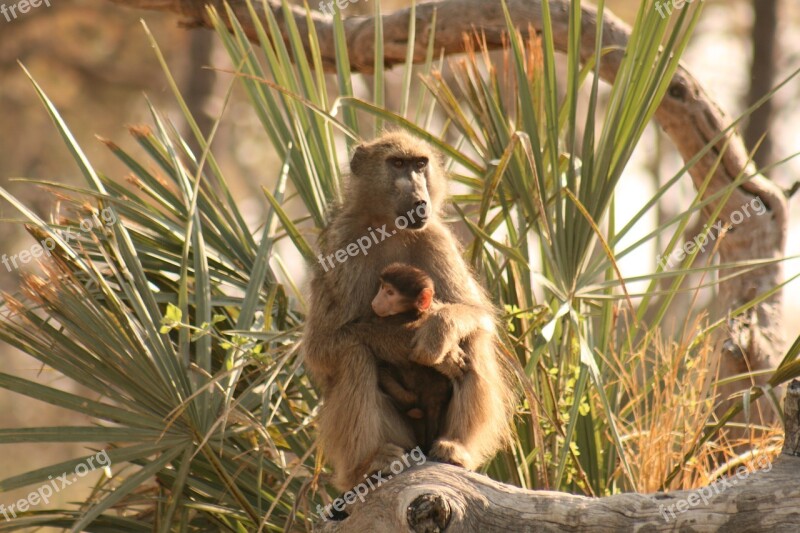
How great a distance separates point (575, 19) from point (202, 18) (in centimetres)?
354

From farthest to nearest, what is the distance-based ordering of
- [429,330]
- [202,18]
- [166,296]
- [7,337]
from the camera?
[202,18] < [166,296] < [7,337] < [429,330]

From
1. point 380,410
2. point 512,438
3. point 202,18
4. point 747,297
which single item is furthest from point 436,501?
point 202,18

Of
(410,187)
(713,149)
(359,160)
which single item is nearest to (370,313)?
(410,187)

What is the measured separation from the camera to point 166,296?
486 cm

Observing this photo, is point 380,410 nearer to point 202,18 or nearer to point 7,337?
point 7,337

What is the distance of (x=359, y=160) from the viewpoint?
463cm

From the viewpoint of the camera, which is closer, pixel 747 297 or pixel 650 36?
pixel 650 36

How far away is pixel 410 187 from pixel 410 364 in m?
0.83

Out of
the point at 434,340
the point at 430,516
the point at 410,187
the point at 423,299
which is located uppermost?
the point at 410,187

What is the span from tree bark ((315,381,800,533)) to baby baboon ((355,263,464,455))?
66 cm

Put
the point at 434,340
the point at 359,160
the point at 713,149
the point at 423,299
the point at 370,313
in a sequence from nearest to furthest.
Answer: the point at 434,340 → the point at 423,299 → the point at 370,313 → the point at 359,160 → the point at 713,149

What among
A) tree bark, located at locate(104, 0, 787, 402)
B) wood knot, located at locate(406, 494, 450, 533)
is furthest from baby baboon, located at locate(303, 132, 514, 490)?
tree bark, located at locate(104, 0, 787, 402)

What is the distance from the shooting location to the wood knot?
10.5 ft

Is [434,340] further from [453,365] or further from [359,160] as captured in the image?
[359,160]
